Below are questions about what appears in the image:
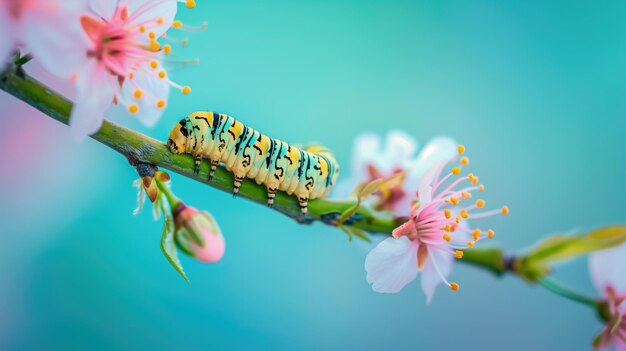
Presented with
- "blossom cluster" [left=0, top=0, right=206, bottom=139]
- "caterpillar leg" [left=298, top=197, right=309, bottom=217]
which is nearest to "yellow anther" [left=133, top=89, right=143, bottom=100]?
"blossom cluster" [left=0, top=0, right=206, bottom=139]

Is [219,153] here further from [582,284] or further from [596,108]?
[596,108]

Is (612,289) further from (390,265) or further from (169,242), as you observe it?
(169,242)

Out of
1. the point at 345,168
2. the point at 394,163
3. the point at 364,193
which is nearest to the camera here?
the point at 364,193

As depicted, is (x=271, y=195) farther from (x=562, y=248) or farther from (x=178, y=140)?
(x=562, y=248)

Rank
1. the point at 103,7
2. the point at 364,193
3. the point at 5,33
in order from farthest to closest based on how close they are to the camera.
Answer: the point at 364,193 < the point at 103,7 < the point at 5,33

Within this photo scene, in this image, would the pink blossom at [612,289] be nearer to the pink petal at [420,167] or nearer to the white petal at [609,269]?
the white petal at [609,269]

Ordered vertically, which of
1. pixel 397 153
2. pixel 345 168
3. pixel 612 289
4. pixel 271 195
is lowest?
pixel 271 195

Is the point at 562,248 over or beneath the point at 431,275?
over

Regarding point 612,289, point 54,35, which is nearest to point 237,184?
point 54,35

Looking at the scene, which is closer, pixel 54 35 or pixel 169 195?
pixel 54 35
